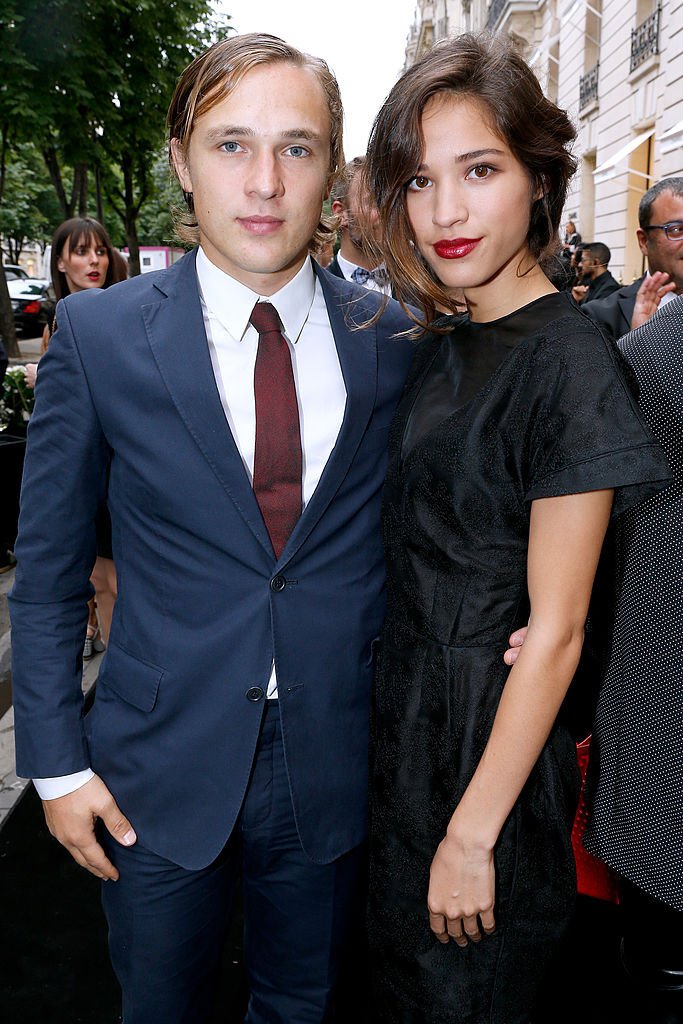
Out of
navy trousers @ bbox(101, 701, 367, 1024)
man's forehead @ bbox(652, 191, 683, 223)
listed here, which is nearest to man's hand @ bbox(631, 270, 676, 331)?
man's forehead @ bbox(652, 191, 683, 223)

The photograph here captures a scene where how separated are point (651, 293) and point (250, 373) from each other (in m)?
3.72

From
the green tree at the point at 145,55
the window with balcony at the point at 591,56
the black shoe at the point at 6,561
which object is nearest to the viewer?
the black shoe at the point at 6,561

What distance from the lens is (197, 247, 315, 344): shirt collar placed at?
5.70ft

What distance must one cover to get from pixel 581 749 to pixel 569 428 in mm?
980

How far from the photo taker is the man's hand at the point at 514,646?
1.52 meters

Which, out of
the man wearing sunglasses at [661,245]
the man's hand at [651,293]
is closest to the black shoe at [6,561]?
the man wearing sunglasses at [661,245]

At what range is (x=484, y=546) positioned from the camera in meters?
1.52

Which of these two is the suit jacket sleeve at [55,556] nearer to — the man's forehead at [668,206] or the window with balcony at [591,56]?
the man's forehead at [668,206]

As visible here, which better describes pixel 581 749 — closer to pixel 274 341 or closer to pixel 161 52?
pixel 274 341

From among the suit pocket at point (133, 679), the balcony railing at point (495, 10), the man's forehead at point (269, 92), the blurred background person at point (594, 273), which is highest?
the balcony railing at point (495, 10)

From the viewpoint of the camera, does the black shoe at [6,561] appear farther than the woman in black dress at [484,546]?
Yes

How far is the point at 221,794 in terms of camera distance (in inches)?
67.7

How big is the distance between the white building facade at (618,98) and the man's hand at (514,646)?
33.9 feet

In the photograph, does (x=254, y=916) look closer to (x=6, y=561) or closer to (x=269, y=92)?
(x=269, y=92)
